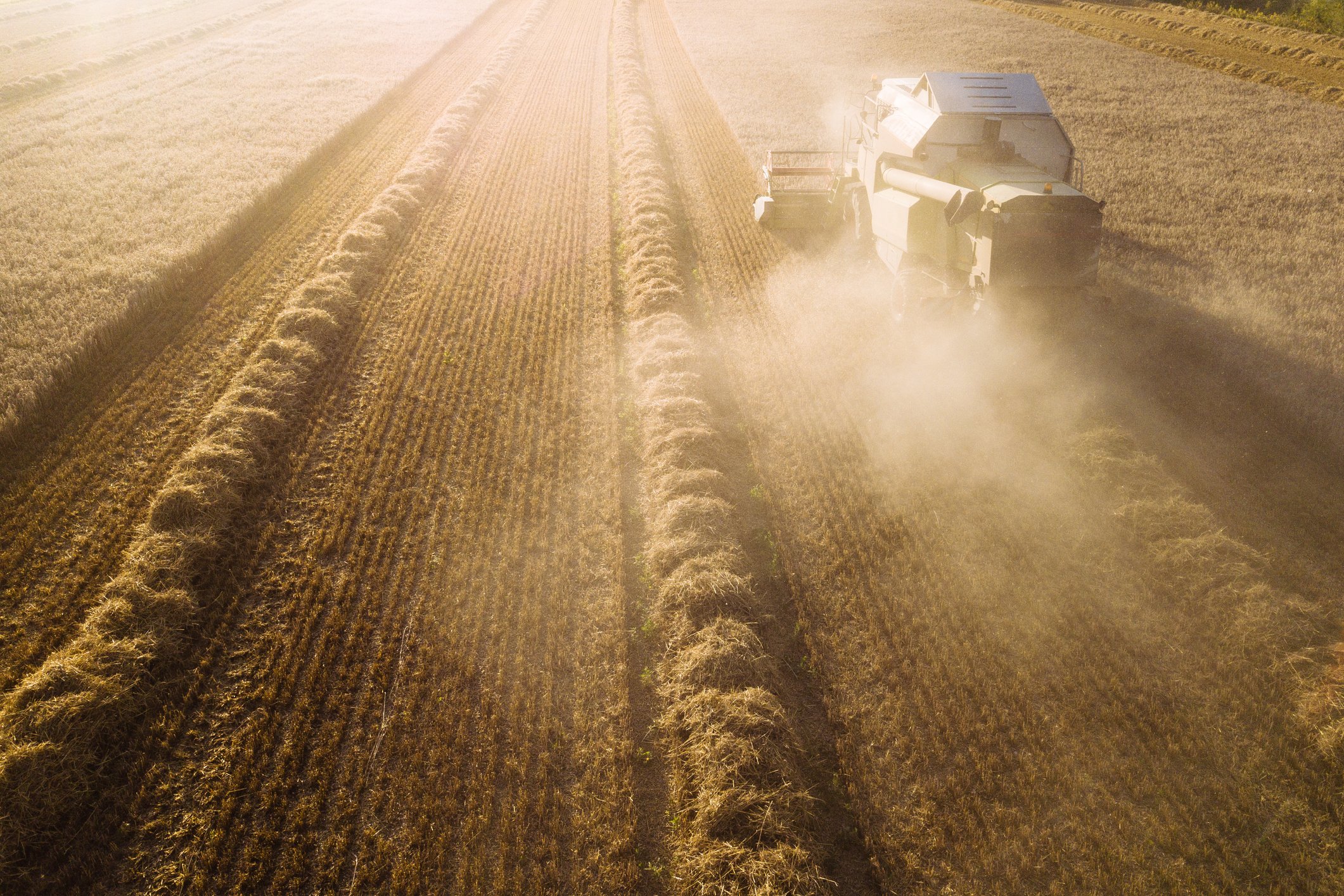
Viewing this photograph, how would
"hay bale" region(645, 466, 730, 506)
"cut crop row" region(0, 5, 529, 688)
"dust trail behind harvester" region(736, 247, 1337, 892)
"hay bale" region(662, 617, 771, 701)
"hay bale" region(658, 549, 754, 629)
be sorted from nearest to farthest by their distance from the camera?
"dust trail behind harvester" region(736, 247, 1337, 892), "hay bale" region(662, 617, 771, 701), "hay bale" region(658, 549, 754, 629), "cut crop row" region(0, 5, 529, 688), "hay bale" region(645, 466, 730, 506)

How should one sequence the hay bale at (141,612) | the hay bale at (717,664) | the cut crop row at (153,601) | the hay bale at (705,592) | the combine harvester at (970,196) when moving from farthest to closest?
the combine harvester at (970,196)
the hay bale at (705,592)
the hay bale at (141,612)
the hay bale at (717,664)
the cut crop row at (153,601)

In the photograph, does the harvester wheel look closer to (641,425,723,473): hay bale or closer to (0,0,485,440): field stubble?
(641,425,723,473): hay bale

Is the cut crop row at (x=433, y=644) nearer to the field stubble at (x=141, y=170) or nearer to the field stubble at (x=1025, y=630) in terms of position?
the field stubble at (x=1025, y=630)

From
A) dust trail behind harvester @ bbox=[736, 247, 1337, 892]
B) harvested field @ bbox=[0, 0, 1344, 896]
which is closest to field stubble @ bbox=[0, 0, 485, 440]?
harvested field @ bbox=[0, 0, 1344, 896]

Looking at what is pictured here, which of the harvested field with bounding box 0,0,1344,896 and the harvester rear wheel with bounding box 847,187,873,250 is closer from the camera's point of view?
the harvested field with bounding box 0,0,1344,896

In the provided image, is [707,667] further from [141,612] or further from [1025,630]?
[141,612]

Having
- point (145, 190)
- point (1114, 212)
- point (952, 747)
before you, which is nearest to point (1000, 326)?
point (952, 747)

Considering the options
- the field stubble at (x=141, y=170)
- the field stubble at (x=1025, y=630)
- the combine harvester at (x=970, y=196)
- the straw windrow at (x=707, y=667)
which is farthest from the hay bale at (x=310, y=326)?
the combine harvester at (x=970, y=196)
